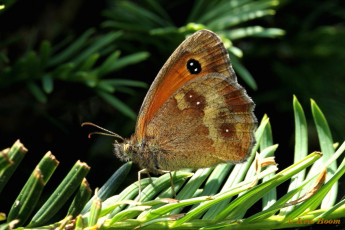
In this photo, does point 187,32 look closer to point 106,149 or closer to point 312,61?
point 106,149

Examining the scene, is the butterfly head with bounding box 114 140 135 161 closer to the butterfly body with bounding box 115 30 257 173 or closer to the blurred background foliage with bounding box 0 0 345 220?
the butterfly body with bounding box 115 30 257 173

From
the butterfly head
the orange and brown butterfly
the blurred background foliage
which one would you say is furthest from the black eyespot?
the butterfly head

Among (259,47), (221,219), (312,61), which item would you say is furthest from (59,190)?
(312,61)

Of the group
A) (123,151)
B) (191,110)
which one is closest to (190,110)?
(191,110)

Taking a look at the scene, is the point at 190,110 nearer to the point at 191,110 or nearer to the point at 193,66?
the point at 191,110

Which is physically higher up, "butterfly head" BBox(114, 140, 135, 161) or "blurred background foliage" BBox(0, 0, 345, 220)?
"blurred background foliage" BBox(0, 0, 345, 220)
